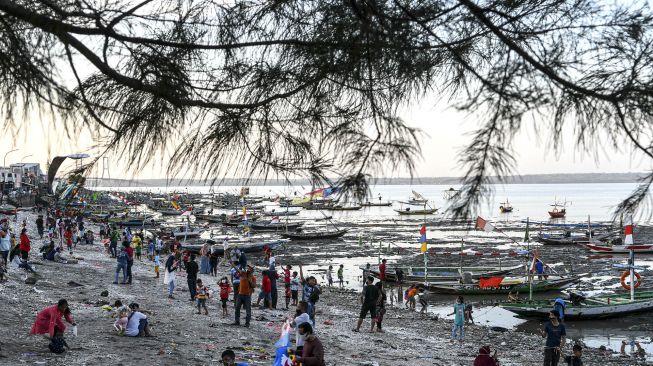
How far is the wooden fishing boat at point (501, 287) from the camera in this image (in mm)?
26734

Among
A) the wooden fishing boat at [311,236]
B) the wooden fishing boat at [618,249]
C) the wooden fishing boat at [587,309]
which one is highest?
the wooden fishing boat at [618,249]

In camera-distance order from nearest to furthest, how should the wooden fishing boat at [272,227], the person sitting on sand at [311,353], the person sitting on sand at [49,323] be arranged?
1. the person sitting on sand at [311,353]
2. the person sitting on sand at [49,323]
3. the wooden fishing boat at [272,227]

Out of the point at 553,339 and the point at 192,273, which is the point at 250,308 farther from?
the point at 553,339

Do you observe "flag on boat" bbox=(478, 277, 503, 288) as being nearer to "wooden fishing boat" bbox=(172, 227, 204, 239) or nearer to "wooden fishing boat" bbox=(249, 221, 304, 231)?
"wooden fishing boat" bbox=(172, 227, 204, 239)

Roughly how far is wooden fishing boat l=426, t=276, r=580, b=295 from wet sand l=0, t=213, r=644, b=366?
4772mm

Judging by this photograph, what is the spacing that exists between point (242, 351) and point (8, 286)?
705 cm

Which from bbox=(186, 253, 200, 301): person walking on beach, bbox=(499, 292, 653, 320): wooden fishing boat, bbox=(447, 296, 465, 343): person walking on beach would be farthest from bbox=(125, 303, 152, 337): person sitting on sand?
bbox=(499, 292, 653, 320): wooden fishing boat

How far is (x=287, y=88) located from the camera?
333 cm

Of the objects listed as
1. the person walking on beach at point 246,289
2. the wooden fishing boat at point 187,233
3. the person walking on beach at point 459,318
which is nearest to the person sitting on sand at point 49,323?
the person walking on beach at point 246,289

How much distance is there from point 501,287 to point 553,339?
15.9 m

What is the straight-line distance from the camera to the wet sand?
10.5m

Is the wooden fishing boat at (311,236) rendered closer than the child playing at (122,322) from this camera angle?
No

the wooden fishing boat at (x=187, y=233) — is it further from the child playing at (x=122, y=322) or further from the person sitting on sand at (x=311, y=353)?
the person sitting on sand at (x=311, y=353)

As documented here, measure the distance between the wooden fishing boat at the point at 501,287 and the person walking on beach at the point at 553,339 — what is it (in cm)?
1457
